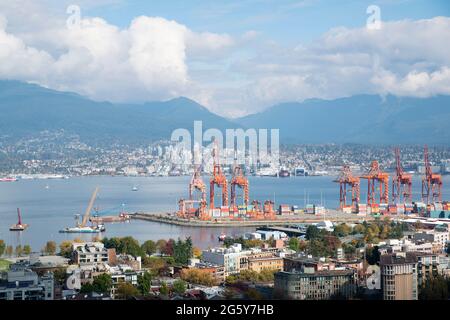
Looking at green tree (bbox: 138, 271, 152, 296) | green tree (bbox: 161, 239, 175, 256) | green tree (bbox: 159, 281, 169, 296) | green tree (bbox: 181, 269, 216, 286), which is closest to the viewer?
green tree (bbox: 159, 281, 169, 296)

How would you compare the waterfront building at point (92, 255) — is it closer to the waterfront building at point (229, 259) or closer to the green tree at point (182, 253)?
the green tree at point (182, 253)

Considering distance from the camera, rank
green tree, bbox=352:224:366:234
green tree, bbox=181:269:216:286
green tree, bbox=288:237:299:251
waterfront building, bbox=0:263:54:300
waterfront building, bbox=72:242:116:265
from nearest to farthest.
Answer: waterfront building, bbox=0:263:54:300 → green tree, bbox=181:269:216:286 → waterfront building, bbox=72:242:116:265 → green tree, bbox=288:237:299:251 → green tree, bbox=352:224:366:234

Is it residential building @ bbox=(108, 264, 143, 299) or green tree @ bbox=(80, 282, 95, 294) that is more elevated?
green tree @ bbox=(80, 282, 95, 294)

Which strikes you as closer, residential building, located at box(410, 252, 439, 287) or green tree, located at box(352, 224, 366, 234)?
residential building, located at box(410, 252, 439, 287)

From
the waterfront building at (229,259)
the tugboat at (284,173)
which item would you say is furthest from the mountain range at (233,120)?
the waterfront building at (229,259)

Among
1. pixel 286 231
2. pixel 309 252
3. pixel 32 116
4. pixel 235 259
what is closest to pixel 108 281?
pixel 235 259

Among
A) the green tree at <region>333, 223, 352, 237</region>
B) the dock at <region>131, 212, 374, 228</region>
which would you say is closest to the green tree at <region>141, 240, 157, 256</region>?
the green tree at <region>333, 223, 352, 237</region>

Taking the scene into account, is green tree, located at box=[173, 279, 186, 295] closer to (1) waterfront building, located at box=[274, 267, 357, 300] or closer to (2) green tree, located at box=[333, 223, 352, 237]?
(1) waterfront building, located at box=[274, 267, 357, 300]
